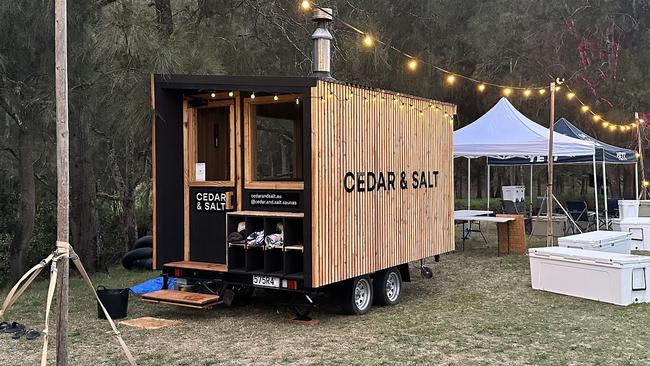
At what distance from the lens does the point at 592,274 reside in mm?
6867

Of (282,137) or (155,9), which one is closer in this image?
(282,137)

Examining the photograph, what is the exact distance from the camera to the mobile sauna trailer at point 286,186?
569 cm

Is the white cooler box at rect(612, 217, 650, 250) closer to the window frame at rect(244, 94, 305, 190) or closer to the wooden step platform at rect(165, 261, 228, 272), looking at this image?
the window frame at rect(244, 94, 305, 190)

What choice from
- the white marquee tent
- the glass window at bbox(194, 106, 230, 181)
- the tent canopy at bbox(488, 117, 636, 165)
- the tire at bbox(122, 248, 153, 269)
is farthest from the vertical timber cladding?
the tent canopy at bbox(488, 117, 636, 165)

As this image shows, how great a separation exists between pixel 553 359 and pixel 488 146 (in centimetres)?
706

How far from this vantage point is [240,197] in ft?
21.0

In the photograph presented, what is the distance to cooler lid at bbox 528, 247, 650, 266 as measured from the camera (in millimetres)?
6582

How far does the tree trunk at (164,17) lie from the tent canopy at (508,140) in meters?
5.70

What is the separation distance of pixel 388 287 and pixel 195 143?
2.56 metres

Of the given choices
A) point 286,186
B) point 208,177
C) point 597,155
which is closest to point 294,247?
point 286,186

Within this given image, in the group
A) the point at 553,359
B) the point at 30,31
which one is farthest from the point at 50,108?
the point at 553,359

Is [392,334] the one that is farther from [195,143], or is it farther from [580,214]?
[580,214]

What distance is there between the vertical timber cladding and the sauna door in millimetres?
1226

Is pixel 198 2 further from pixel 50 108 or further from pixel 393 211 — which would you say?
pixel 393 211
